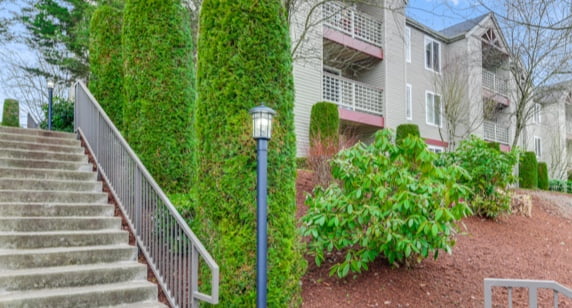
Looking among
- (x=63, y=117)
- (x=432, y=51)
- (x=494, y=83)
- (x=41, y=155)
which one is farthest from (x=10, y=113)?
(x=494, y=83)

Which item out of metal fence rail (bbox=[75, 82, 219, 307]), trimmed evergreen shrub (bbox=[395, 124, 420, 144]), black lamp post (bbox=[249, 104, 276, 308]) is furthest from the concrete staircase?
trimmed evergreen shrub (bbox=[395, 124, 420, 144])

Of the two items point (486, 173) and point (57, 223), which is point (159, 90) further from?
point (486, 173)

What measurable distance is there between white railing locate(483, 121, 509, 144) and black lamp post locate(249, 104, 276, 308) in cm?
1755

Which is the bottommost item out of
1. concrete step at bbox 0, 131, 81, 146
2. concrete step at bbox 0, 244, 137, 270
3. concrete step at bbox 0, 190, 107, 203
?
concrete step at bbox 0, 244, 137, 270

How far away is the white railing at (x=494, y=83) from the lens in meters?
18.7

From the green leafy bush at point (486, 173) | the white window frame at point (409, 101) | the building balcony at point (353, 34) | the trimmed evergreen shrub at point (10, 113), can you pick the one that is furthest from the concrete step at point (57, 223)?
the white window frame at point (409, 101)

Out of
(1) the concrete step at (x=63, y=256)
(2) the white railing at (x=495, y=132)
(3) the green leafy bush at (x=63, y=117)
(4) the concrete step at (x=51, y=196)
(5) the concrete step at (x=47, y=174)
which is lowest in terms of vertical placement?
(1) the concrete step at (x=63, y=256)

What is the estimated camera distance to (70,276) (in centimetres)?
409

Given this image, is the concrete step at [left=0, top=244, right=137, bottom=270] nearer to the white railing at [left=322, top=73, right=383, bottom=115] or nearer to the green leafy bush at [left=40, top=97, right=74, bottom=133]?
the green leafy bush at [left=40, top=97, right=74, bottom=133]

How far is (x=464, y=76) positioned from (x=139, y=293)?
50.1ft

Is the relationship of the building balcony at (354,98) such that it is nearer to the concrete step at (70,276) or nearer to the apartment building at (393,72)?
the apartment building at (393,72)

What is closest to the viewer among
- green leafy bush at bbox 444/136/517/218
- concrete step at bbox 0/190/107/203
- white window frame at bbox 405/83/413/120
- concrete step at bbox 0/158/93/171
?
concrete step at bbox 0/190/107/203

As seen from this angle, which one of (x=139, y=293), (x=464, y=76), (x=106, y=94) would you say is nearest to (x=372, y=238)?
(x=139, y=293)

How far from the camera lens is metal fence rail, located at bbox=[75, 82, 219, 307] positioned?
12.5 feet
